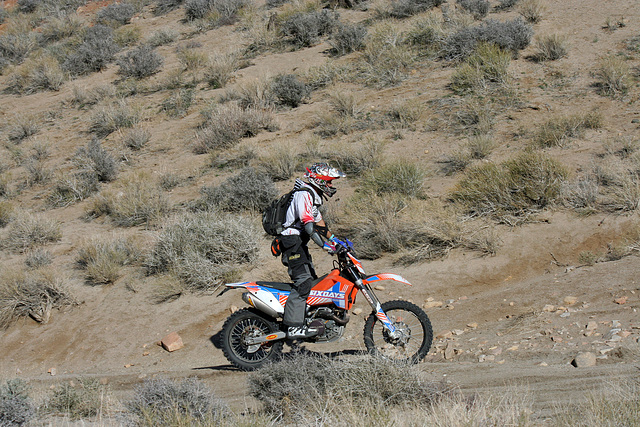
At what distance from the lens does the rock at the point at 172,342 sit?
7.61 metres

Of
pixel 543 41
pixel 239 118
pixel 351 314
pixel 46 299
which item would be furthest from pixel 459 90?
pixel 46 299

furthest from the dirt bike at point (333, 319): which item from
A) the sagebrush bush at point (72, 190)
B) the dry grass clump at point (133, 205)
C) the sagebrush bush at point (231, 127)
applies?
the sagebrush bush at point (72, 190)

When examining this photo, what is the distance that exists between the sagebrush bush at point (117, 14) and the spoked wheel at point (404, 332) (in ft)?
78.6

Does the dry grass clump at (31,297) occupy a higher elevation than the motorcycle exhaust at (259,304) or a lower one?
lower

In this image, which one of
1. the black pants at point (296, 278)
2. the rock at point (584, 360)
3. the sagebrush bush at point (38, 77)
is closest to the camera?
the rock at point (584, 360)

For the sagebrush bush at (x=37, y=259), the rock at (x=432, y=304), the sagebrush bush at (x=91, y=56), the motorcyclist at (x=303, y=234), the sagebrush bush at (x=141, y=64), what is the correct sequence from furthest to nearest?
the sagebrush bush at (x=91, y=56), the sagebrush bush at (x=141, y=64), the sagebrush bush at (x=37, y=259), the rock at (x=432, y=304), the motorcyclist at (x=303, y=234)

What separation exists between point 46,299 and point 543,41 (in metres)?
12.9

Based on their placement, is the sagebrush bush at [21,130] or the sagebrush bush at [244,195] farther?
the sagebrush bush at [21,130]

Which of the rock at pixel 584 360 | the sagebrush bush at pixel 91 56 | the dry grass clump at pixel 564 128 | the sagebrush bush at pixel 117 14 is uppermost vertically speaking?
the sagebrush bush at pixel 117 14

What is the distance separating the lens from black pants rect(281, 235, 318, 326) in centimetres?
600

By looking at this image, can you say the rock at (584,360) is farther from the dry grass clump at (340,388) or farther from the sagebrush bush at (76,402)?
the sagebrush bush at (76,402)

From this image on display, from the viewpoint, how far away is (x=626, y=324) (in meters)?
5.66

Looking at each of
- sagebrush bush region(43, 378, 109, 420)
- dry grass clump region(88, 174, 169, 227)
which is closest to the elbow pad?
sagebrush bush region(43, 378, 109, 420)

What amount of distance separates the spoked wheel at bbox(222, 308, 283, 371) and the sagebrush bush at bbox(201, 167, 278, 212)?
4636 mm
